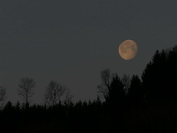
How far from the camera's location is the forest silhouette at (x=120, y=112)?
17.9 metres

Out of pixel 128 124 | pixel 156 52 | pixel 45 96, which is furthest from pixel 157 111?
pixel 45 96

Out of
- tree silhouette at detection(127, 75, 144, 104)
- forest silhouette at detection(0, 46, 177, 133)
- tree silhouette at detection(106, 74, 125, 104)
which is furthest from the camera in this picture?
tree silhouette at detection(127, 75, 144, 104)

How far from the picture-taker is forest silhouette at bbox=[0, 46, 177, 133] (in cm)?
1786

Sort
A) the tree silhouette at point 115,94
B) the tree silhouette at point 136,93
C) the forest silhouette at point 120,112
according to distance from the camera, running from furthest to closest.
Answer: the tree silhouette at point 136,93 → the tree silhouette at point 115,94 → the forest silhouette at point 120,112

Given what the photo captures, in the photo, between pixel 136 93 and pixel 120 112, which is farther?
pixel 136 93

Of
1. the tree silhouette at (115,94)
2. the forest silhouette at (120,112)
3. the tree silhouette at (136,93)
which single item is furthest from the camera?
the tree silhouette at (136,93)

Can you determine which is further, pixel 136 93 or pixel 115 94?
pixel 136 93

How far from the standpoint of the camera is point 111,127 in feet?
57.5

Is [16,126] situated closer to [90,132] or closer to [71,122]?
[71,122]

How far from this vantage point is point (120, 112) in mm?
23172

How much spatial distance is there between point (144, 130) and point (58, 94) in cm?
5458

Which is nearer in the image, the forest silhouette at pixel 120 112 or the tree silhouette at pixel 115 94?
the forest silhouette at pixel 120 112

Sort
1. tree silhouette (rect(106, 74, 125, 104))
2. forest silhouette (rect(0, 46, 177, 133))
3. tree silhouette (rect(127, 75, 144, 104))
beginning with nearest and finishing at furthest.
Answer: forest silhouette (rect(0, 46, 177, 133)), tree silhouette (rect(106, 74, 125, 104)), tree silhouette (rect(127, 75, 144, 104))

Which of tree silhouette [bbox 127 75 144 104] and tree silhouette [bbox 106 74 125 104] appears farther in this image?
tree silhouette [bbox 127 75 144 104]
